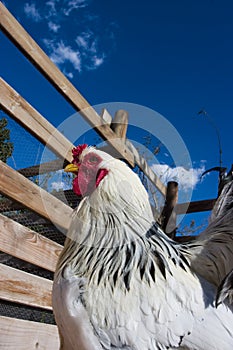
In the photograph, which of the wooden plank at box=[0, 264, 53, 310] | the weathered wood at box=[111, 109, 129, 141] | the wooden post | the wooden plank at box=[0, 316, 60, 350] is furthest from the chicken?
the wooden post

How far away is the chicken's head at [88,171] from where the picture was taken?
171 centimetres

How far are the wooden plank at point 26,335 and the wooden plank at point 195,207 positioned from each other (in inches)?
77.1

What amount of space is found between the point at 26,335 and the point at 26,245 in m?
0.54

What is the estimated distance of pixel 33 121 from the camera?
2.22 metres

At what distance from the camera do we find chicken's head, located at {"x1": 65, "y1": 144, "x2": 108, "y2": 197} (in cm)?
171

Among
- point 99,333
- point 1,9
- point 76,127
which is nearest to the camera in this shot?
point 99,333

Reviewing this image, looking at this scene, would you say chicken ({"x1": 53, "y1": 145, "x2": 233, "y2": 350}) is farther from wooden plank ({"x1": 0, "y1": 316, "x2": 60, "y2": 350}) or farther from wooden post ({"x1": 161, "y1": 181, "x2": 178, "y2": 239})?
wooden post ({"x1": 161, "y1": 181, "x2": 178, "y2": 239})

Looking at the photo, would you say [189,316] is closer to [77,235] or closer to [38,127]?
[77,235]

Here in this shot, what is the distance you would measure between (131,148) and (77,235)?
1.98m

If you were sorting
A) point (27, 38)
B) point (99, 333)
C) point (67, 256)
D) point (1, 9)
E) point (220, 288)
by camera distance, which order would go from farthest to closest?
point (27, 38), point (1, 9), point (67, 256), point (220, 288), point (99, 333)

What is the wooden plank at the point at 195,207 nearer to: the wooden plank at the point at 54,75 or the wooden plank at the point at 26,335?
the wooden plank at the point at 54,75

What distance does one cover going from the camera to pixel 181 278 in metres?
1.40

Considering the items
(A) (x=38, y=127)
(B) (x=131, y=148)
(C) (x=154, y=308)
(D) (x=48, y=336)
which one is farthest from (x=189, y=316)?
(B) (x=131, y=148)

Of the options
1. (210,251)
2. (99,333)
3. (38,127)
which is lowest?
(99,333)
